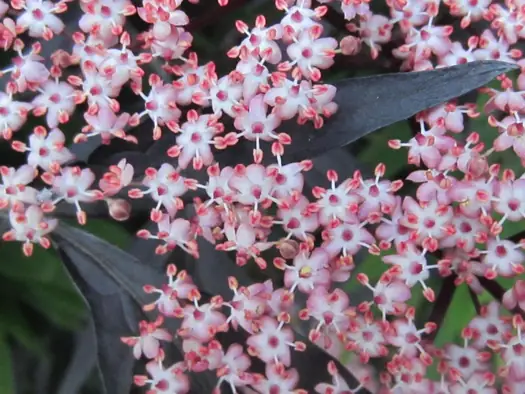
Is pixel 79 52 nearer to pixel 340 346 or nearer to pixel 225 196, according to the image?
pixel 225 196

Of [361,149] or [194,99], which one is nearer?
[194,99]

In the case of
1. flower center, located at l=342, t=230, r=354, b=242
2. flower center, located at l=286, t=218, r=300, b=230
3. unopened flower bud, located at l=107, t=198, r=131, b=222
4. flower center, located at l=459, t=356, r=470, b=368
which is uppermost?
unopened flower bud, located at l=107, t=198, r=131, b=222

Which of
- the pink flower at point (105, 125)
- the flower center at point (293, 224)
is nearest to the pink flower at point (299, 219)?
the flower center at point (293, 224)

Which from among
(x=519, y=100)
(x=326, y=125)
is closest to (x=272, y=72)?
(x=326, y=125)

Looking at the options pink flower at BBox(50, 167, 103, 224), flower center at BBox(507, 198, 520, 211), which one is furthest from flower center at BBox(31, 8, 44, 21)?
flower center at BBox(507, 198, 520, 211)

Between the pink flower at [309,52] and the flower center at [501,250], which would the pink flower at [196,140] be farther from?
the flower center at [501,250]

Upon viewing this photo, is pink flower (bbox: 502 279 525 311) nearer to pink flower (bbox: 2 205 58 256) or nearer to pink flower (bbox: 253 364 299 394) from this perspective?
pink flower (bbox: 253 364 299 394)

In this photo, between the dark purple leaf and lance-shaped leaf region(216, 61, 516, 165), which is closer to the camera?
lance-shaped leaf region(216, 61, 516, 165)

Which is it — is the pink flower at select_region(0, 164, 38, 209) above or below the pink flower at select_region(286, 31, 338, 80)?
below
